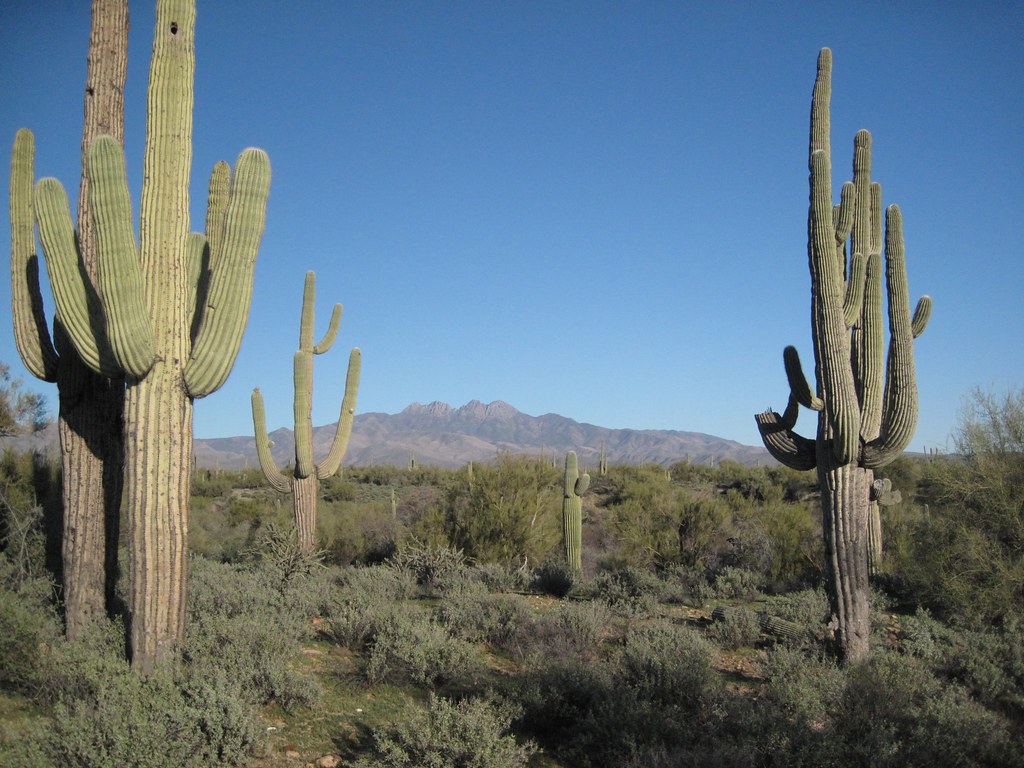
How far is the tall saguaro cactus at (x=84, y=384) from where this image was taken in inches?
286

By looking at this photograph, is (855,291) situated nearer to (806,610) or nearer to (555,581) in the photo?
(806,610)

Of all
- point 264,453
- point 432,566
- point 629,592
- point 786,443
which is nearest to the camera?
point 786,443

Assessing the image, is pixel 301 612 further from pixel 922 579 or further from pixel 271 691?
pixel 922 579

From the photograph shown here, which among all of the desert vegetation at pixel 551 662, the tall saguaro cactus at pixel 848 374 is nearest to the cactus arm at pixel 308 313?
the desert vegetation at pixel 551 662

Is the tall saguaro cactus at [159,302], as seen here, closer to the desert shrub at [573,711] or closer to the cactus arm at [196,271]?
the cactus arm at [196,271]

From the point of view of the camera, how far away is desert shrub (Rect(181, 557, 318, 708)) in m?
6.00

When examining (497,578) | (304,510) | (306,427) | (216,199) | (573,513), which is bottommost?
(497,578)

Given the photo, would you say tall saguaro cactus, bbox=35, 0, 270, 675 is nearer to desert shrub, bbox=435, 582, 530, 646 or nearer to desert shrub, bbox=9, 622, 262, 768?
desert shrub, bbox=9, 622, 262, 768

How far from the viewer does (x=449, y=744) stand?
4.73 m

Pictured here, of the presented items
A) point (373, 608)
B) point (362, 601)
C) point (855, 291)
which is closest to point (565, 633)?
point (373, 608)

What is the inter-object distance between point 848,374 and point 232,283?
6211mm

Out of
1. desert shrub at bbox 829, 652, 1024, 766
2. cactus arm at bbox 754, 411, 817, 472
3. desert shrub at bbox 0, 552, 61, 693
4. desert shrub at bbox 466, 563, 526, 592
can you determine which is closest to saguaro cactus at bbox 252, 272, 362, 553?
desert shrub at bbox 466, 563, 526, 592

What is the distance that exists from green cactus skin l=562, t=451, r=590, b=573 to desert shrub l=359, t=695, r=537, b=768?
9.20 metres

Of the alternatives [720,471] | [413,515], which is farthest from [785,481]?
[413,515]
